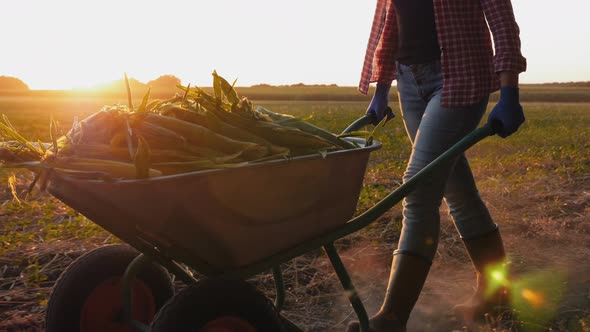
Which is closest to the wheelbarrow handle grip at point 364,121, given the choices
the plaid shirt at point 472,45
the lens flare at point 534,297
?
the plaid shirt at point 472,45

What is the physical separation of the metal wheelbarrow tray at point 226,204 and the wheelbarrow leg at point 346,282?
0.11 m

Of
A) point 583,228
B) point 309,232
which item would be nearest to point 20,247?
point 309,232

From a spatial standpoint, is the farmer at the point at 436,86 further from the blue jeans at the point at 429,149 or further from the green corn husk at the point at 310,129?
the green corn husk at the point at 310,129

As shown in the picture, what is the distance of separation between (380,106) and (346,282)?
1.16 metres

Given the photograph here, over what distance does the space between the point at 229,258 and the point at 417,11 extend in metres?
1.53

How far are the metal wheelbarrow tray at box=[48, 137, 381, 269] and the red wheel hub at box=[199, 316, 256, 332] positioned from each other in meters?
0.18

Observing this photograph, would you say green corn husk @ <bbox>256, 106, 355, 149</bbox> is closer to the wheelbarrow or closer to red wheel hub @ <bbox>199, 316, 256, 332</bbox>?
the wheelbarrow

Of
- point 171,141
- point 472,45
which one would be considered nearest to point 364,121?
point 472,45

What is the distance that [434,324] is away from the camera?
10.1ft

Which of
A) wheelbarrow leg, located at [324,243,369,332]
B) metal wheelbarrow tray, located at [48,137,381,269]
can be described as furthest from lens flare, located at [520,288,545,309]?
metal wheelbarrow tray, located at [48,137,381,269]

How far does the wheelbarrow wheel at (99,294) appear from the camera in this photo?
2.30m

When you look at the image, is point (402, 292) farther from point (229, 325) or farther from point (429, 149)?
point (229, 325)

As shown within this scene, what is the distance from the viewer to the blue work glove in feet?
7.29

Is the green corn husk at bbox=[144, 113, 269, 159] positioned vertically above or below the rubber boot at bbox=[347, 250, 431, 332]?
above
